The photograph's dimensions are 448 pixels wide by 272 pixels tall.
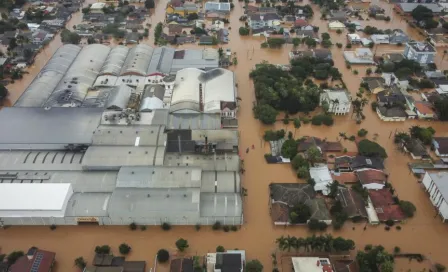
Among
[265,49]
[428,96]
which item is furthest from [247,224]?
[265,49]

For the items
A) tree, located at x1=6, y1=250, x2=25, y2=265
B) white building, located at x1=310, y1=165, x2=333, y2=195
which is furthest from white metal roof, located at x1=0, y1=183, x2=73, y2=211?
white building, located at x1=310, y1=165, x2=333, y2=195

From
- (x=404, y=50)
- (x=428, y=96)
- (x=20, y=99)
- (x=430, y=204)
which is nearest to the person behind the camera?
(x=430, y=204)

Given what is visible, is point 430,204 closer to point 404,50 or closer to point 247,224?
point 247,224

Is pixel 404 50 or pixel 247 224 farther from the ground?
pixel 404 50

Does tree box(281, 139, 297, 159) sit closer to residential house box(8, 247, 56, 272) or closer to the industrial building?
the industrial building

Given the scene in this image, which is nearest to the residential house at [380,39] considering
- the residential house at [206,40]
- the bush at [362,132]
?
the bush at [362,132]

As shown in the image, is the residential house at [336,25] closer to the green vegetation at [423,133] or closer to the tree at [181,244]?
the green vegetation at [423,133]

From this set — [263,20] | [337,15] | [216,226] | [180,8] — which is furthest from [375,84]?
[180,8]

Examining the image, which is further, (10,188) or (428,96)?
(428,96)
